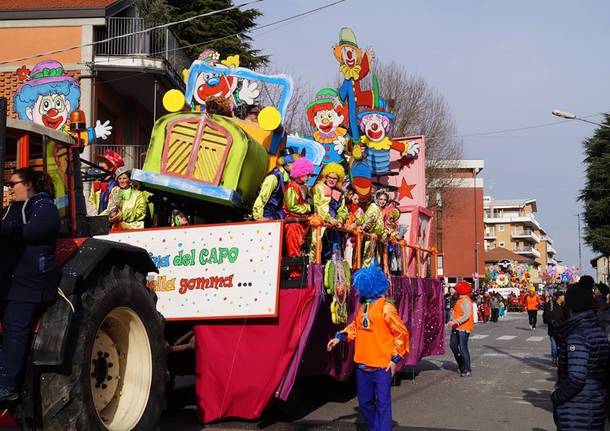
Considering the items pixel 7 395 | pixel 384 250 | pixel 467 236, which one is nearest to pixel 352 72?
pixel 384 250

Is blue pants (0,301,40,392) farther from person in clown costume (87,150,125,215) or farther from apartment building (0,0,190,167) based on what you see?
apartment building (0,0,190,167)

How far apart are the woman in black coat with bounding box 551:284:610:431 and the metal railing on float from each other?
3208 mm

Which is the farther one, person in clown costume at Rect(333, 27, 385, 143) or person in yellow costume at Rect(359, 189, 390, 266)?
person in clown costume at Rect(333, 27, 385, 143)

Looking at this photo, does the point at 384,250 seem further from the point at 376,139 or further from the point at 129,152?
the point at 129,152

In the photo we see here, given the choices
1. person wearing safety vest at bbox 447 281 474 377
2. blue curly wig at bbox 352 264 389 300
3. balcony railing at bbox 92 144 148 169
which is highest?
balcony railing at bbox 92 144 148 169

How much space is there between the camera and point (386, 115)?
1400 centimetres

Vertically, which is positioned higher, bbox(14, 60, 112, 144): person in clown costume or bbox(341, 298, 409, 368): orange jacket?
bbox(14, 60, 112, 144): person in clown costume

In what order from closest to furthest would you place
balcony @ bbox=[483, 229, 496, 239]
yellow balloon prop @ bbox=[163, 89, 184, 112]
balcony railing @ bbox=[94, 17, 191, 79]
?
yellow balloon prop @ bbox=[163, 89, 184, 112] < balcony railing @ bbox=[94, 17, 191, 79] < balcony @ bbox=[483, 229, 496, 239]

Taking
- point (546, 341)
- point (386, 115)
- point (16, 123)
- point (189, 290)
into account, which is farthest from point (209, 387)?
point (546, 341)

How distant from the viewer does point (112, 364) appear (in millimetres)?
5914

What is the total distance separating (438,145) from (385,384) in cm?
2977

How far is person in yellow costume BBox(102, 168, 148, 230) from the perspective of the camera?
8.85 meters

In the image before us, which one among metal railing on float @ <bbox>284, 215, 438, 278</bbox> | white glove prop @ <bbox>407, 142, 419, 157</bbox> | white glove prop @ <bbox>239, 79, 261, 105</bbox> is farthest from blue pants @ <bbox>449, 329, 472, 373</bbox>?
white glove prop @ <bbox>239, 79, 261, 105</bbox>

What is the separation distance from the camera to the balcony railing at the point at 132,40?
19922 millimetres
